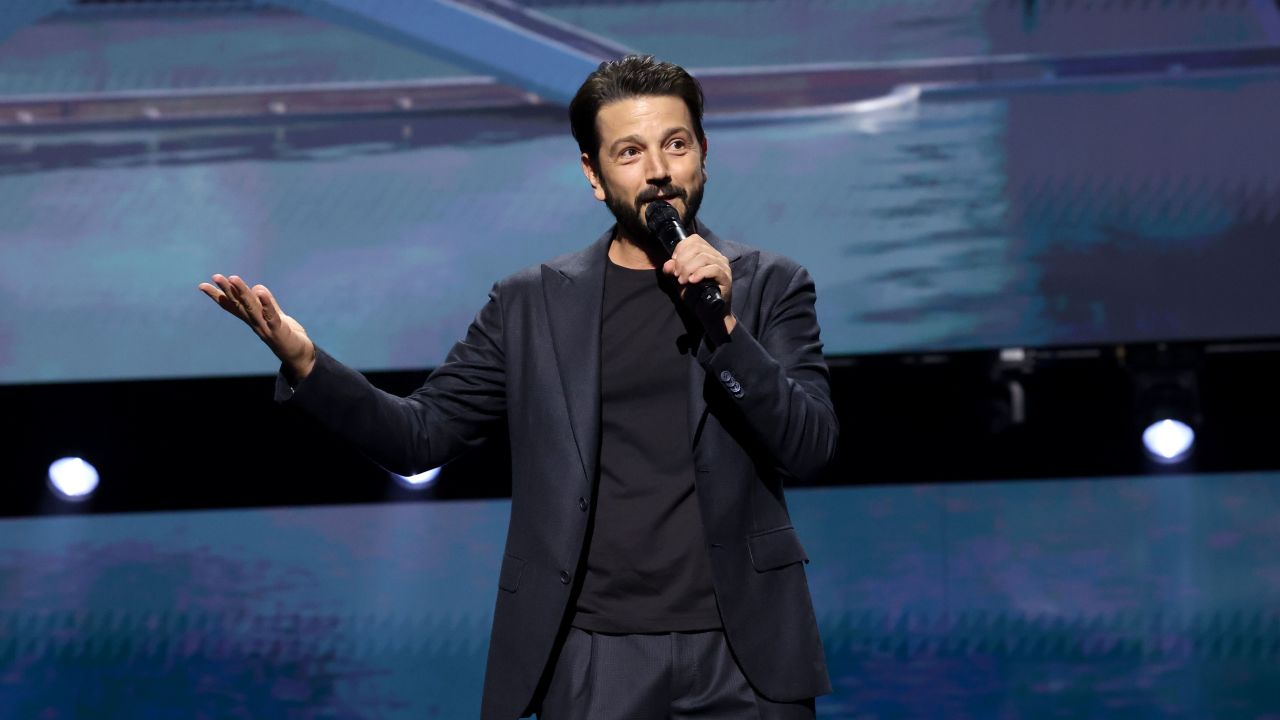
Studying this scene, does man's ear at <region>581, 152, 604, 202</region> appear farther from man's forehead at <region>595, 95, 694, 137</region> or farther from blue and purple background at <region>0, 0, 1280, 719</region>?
blue and purple background at <region>0, 0, 1280, 719</region>

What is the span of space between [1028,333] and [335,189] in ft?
5.58

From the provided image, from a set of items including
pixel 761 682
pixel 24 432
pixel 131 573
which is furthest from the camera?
pixel 131 573

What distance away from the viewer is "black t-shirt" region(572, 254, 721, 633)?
1360 millimetres

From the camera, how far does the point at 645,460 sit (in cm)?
139

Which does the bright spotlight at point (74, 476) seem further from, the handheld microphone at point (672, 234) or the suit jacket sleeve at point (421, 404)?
the handheld microphone at point (672, 234)

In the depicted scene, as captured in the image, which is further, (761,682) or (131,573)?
(131,573)

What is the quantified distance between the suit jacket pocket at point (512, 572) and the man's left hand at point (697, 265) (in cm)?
36

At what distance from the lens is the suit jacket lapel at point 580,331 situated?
1.38 m

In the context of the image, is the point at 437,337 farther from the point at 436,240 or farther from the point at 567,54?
the point at 567,54

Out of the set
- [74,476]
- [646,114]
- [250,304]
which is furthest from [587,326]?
[74,476]

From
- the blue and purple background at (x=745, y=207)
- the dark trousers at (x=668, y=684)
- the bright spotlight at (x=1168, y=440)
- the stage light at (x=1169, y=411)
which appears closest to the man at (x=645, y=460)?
the dark trousers at (x=668, y=684)

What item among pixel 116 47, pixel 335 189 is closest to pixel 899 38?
pixel 335 189

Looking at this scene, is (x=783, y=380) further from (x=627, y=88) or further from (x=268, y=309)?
(x=268, y=309)

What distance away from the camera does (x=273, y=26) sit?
3.38 metres
